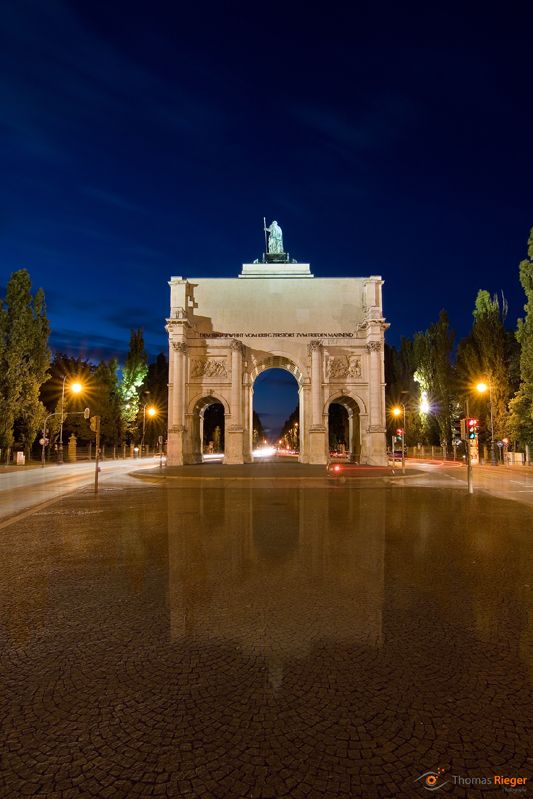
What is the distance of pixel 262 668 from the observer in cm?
376

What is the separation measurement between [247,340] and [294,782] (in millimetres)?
38981

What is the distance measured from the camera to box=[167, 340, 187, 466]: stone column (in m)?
37.4

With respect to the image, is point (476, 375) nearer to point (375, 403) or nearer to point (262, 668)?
point (375, 403)

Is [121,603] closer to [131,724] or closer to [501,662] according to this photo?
[131,724]

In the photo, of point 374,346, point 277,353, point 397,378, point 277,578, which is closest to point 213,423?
point 397,378

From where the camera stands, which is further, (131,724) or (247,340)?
(247,340)

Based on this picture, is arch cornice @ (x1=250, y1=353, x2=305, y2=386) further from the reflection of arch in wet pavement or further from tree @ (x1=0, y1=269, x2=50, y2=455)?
the reflection of arch in wet pavement

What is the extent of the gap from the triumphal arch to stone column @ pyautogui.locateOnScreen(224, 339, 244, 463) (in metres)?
0.08

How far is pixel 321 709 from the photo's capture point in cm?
316

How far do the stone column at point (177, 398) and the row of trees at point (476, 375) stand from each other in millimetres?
21495

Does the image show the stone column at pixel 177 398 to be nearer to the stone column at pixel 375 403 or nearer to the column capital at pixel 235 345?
the column capital at pixel 235 345

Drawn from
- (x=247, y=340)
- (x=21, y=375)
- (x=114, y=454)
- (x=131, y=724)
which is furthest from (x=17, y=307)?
(x=131, y=724)

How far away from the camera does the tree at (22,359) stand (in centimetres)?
3875

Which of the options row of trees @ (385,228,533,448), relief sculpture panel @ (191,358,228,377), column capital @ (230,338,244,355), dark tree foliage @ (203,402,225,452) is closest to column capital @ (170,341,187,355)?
relief sculpture panel @ (191,358,228,377)
